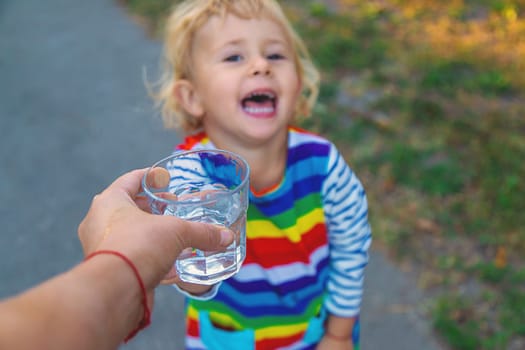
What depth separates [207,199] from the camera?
1083mm

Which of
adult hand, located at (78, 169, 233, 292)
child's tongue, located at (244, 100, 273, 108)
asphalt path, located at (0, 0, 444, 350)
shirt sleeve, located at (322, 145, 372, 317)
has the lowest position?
asphalt path, located at (0, 0, 444, 350)

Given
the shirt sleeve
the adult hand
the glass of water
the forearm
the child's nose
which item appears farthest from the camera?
the shirt sleeve

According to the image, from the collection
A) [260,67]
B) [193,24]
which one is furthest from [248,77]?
[193,24]

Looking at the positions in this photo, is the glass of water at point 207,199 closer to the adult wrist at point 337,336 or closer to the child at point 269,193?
the child at point 269,193

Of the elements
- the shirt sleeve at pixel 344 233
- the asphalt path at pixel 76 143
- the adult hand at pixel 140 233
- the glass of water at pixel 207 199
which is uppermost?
the adult hand at pixel 140 233

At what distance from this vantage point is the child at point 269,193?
1.60 meters

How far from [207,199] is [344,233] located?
0.75 m

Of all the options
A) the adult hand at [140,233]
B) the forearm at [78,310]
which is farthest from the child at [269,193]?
the forearm at [78,310]

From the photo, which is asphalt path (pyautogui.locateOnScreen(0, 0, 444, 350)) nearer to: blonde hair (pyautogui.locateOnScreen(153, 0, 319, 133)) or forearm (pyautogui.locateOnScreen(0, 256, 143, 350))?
blonde hair (pyautogui.locateOnScreen(153, 0, 319, 133))

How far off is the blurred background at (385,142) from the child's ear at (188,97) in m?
1.34

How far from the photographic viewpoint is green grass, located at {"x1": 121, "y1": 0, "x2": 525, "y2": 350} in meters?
2.64

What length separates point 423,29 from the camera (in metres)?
4.48

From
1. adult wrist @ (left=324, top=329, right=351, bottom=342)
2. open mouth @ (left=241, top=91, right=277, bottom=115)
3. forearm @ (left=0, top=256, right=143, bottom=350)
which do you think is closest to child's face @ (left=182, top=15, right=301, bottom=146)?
open mouth @ (left=241, top=91, right=277, bottom=115)

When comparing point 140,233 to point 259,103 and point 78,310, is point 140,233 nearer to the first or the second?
point 78,310
